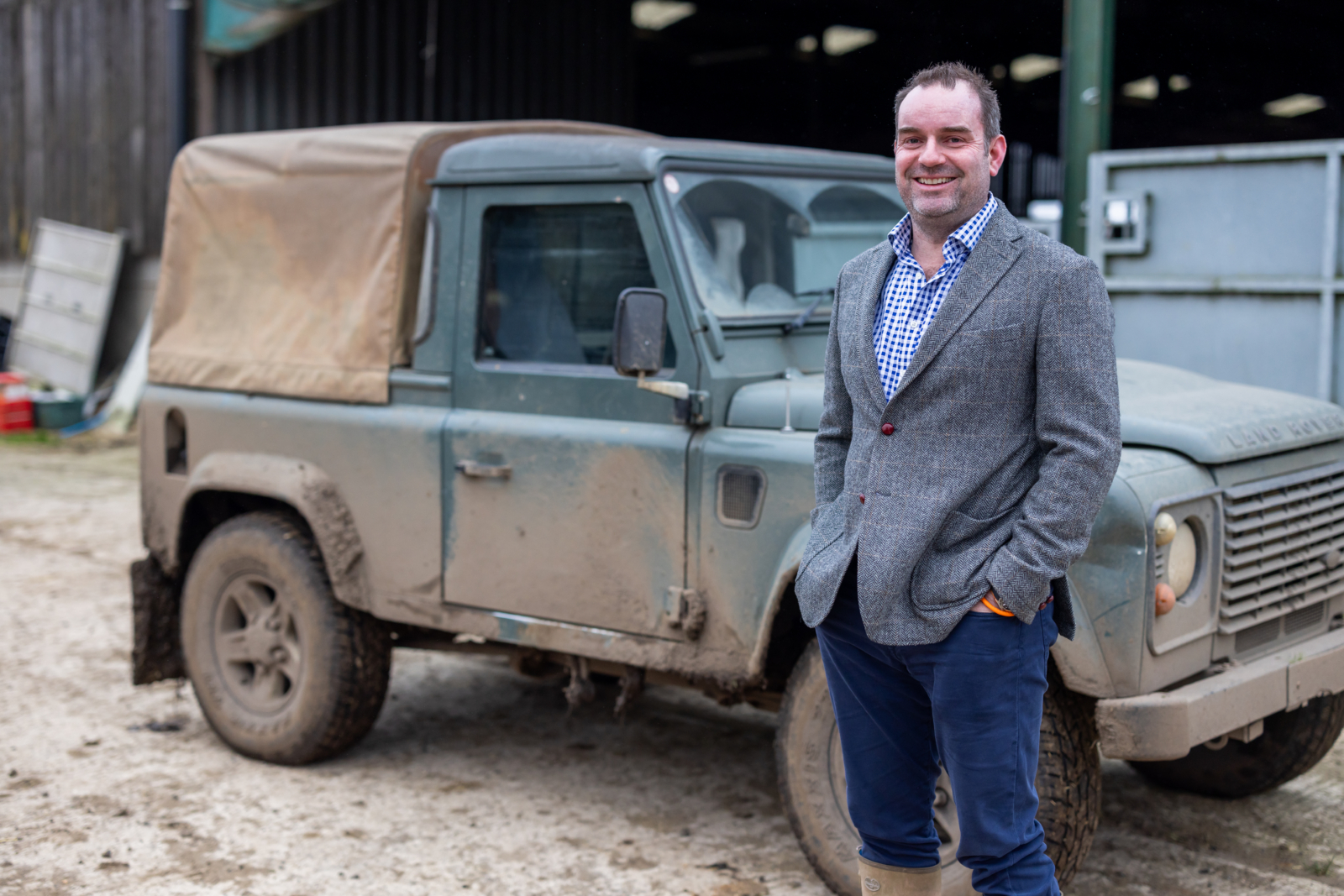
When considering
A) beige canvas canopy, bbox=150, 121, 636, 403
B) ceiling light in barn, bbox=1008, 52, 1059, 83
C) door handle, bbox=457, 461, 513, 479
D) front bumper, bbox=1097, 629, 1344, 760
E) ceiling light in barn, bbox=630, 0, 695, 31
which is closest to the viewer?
front bumper, bbox=1097, 629, 1344, 760

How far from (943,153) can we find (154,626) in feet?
13.1

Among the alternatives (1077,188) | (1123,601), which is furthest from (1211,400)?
(1077,188)

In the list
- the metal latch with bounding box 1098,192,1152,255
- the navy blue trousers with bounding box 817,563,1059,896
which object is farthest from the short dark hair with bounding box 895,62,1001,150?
the metal latch with bounding box 1098,192,1152,255

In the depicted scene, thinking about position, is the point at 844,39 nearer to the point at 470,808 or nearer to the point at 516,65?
the point at 516,65

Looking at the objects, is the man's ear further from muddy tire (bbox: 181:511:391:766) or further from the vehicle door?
muddy tire (bbox: 181:511:391:766)

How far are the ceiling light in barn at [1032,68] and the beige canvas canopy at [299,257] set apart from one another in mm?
17883

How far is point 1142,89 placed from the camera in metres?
22.2

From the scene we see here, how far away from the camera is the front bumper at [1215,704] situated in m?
3.30

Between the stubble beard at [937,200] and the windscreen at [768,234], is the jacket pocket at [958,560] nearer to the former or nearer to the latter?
the stubble beard at [937,200]

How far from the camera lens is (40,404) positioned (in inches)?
569

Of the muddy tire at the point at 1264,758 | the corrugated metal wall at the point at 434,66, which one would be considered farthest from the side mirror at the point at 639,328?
the corrugated metal wall at the point at 434,66

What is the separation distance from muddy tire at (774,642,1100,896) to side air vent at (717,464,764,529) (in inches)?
15.5

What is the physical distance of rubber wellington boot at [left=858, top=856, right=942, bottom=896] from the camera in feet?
9.07

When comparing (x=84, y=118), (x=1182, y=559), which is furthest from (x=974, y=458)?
(x=84, y=118)
